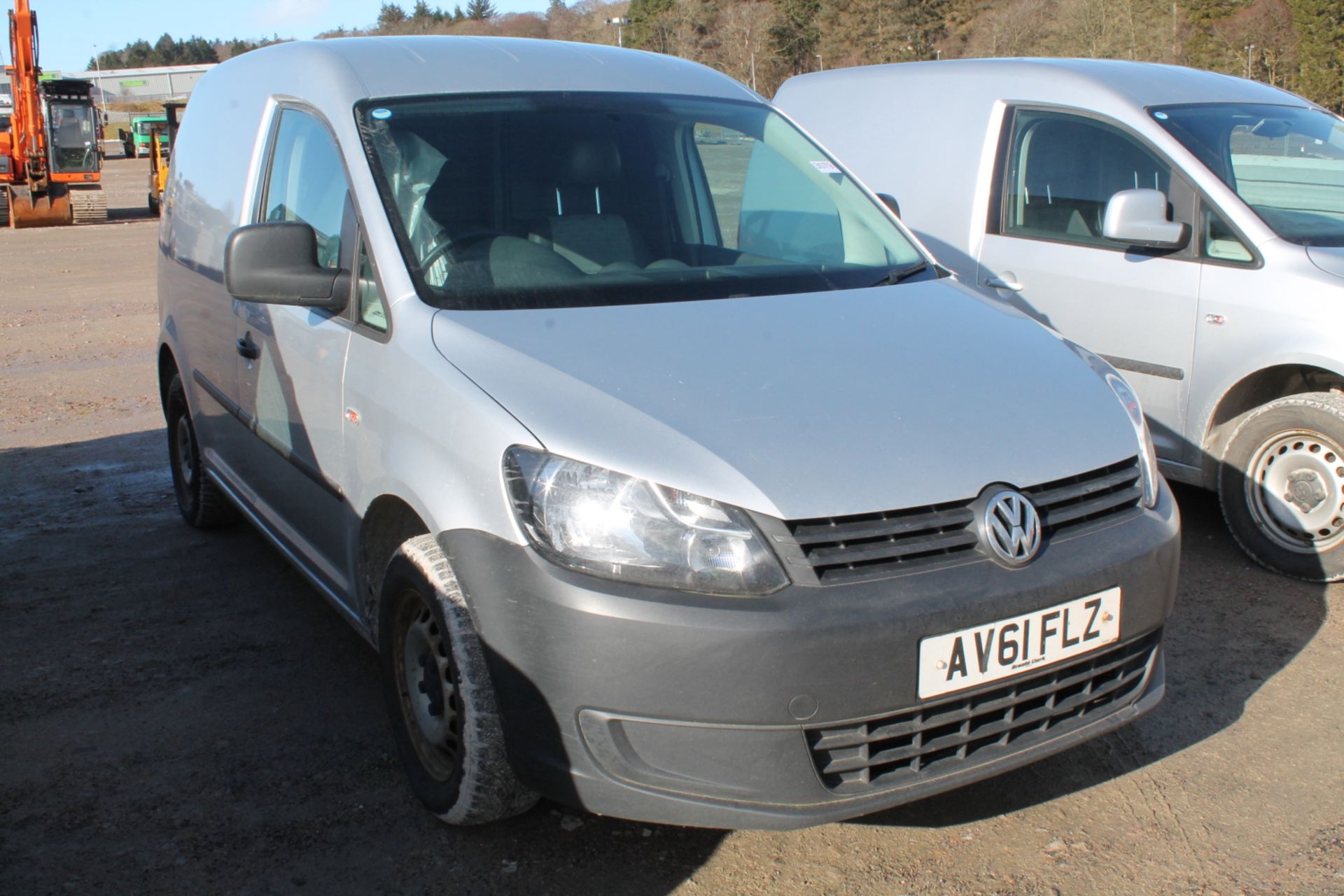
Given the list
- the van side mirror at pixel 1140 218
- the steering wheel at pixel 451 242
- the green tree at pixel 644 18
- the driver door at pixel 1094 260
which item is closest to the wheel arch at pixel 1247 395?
the driver door at pixel 1094 260

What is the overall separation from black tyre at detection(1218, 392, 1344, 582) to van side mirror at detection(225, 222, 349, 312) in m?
3.33

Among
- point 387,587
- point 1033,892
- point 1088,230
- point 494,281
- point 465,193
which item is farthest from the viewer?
point 1088,230

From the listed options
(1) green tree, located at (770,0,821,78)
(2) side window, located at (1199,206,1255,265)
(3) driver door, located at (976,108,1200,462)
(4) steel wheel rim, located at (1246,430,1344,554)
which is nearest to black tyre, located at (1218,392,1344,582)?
(4) steel wheel rim, located at (1246,430,1344,554)

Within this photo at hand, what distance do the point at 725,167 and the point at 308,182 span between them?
1424mm

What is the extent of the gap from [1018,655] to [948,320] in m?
1.04

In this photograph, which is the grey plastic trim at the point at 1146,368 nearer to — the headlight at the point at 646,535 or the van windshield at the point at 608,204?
the van windshield at the point at 608,204

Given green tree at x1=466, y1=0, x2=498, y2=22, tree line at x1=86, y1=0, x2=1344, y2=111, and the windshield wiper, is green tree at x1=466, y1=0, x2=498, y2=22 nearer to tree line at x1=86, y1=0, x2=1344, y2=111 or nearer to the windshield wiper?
tree line at x1=86, y1=0, x2=1344, y2=111

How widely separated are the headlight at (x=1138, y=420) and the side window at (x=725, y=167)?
1.18m

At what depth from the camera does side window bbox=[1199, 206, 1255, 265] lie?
464 cm

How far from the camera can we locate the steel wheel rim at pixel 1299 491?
4.46m

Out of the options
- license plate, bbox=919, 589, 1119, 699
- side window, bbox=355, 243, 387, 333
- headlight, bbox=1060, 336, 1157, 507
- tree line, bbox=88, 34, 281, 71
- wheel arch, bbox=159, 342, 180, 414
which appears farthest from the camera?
tree line, bbox=88, 34, 281, 71

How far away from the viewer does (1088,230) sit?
5.20 m

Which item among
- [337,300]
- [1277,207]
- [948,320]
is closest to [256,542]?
[337,300]

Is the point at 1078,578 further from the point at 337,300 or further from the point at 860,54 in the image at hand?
the point at 860,54
